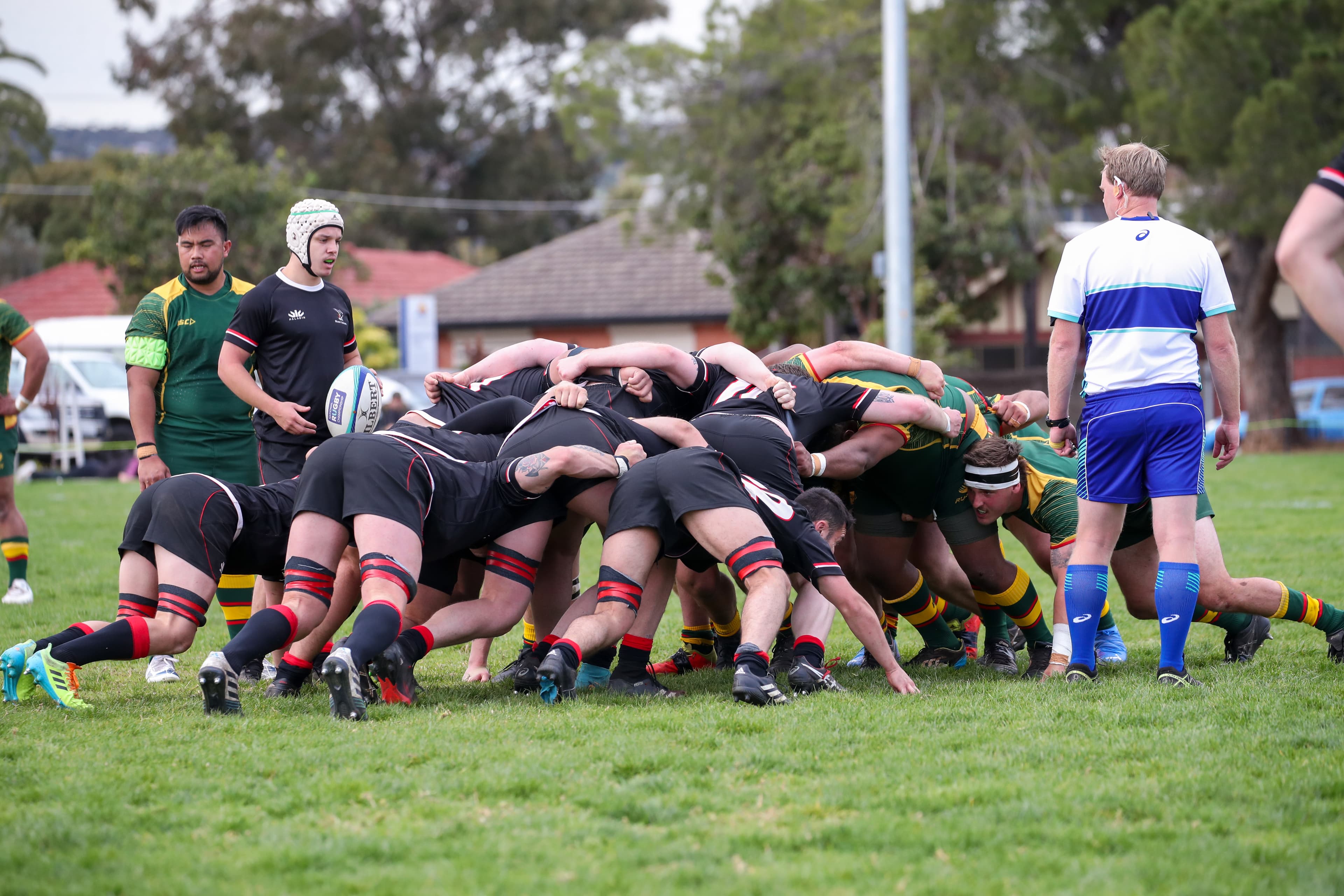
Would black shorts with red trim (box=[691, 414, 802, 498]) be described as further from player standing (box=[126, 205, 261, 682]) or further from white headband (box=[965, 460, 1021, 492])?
player standing (box=[126, 205, 261, 682])

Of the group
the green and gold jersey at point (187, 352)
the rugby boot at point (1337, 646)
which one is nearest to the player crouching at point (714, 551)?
the rugby boot at point (1337, 646)

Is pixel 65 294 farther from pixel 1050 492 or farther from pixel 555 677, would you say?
pixel 1050 492

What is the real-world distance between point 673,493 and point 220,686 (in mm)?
1950

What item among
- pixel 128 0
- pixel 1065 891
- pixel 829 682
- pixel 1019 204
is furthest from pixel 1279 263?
pixel 128 0

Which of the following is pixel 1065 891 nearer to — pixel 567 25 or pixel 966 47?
pixel 966 47

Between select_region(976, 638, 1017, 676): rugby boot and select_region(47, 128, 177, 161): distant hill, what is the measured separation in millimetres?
46085

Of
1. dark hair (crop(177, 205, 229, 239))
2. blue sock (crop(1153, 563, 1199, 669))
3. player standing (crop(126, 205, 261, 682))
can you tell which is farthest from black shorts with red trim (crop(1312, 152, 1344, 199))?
player standing (crop(126, 205, 261, 682))

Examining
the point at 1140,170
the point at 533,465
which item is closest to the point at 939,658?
the point at 533,465

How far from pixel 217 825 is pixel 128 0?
45471 millimetres

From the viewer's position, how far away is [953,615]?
7.00 metres

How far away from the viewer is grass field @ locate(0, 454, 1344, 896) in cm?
317

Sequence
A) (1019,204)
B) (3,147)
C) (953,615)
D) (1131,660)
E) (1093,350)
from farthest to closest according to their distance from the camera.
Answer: (3,147)
(1019,204)
(953,615)
(1131,660)
(1093,350)

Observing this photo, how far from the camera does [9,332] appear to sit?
27.7ft

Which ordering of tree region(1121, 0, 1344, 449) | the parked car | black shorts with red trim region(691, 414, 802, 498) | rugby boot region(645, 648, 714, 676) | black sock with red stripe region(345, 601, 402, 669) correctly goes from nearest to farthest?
black sock with red stripe region(345, 601, 402, 669) → black shorts with red trim region(691, 414, 802, 498) → rugby boot region(645, 648, 714, 676) → tree region(1121, 0, 1344, 449) → the parked car
